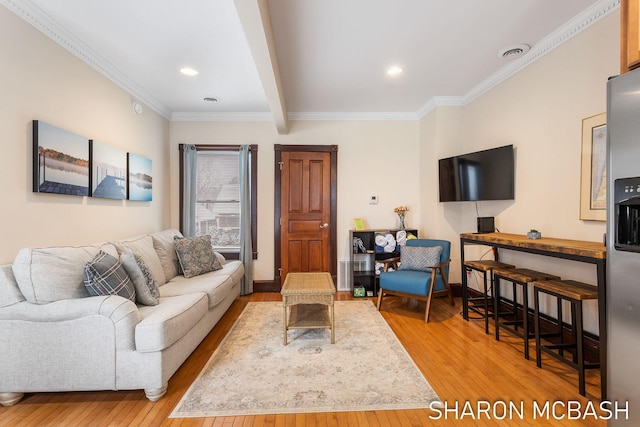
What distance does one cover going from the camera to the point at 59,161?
7.81ft

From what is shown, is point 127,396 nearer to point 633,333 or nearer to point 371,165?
point 633,333

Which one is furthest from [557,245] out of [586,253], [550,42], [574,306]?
[550,42]

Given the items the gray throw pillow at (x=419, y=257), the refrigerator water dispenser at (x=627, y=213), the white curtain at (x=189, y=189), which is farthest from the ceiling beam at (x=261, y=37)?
the gray throw pillow at (x=419, y=257)

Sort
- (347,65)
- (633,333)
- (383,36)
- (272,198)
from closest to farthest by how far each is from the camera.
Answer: (633,333) → (383,36) → (347,65) → (272,198)

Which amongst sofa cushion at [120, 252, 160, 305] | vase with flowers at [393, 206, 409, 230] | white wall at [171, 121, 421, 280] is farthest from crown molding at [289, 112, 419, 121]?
sofa cushion at [120, 252, 160, 305]

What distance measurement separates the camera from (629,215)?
140cm

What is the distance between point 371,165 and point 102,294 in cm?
371

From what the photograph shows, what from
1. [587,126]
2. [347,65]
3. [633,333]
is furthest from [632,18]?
[347,65]

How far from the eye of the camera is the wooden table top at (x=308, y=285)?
2625mm

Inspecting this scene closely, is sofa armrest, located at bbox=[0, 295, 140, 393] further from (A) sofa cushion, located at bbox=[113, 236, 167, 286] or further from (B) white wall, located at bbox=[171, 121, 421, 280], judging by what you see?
(B) white wall, located at bbox=[171, 121, 421, 280]

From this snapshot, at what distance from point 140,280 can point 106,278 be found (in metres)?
0.29

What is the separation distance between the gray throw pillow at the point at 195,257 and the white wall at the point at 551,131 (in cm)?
348

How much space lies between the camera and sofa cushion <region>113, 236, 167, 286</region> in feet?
9.37

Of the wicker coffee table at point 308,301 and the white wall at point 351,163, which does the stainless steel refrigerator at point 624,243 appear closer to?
the wicker coffee table at point 308,301
